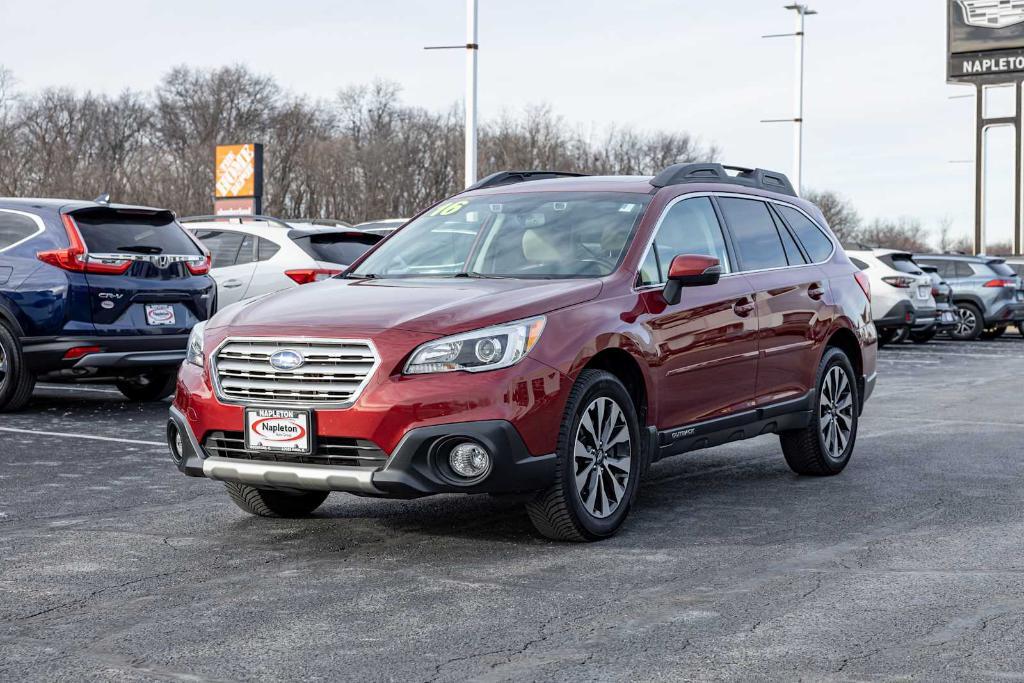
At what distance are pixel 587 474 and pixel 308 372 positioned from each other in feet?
4.52

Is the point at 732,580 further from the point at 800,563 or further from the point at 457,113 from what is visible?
the point at 457,113

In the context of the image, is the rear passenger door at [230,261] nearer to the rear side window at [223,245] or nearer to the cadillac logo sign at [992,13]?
the rear side window at [223,245]

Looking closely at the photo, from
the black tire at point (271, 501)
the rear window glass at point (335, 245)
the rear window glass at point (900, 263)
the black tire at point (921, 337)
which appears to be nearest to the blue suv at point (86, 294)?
the rear window glass at point (335, 245)

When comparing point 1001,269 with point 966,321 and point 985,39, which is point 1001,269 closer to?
point 966,321

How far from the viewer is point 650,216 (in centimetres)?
712

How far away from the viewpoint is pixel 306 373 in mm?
5938

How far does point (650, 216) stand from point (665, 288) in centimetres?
44

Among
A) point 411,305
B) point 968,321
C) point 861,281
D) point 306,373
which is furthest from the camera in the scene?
point 968,321

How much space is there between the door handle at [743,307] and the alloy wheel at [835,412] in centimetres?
111

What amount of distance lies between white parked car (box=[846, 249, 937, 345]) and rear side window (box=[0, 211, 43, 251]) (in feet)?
50.4

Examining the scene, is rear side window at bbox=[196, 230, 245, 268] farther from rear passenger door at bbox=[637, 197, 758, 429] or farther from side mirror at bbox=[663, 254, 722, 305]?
side mirror at bbox=[663, 254, 722, 305]

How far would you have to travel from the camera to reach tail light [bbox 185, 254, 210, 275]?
12086 millimetres

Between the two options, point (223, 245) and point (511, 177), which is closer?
point (511, 177)

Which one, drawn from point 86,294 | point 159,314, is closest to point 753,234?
point 159,314
